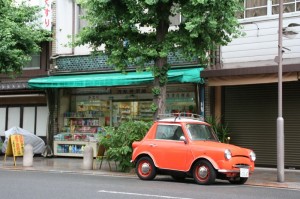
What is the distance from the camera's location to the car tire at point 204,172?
41.3 feet

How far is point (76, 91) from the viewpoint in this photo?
918 inches

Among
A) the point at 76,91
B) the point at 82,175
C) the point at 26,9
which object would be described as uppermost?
the point at 26,9

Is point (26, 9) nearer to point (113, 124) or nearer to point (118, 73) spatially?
point (118, 73)

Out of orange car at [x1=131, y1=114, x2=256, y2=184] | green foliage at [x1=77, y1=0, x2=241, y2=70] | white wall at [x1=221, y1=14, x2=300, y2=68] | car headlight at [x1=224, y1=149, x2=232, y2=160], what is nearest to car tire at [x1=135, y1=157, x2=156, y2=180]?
orange car at [x1=131, y1=114, x2=256, y2=184]

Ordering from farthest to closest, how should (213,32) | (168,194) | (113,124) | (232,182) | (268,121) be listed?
(113,124)
(268,121)
(213,32)
(232,182)
(168,194)

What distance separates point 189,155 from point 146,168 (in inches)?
60.2

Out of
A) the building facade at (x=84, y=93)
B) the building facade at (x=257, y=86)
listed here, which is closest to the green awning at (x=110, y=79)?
the building facade at (x=84, y=93)

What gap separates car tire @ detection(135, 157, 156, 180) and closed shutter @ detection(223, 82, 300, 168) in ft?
19.3

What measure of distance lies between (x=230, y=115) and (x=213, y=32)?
4.90m

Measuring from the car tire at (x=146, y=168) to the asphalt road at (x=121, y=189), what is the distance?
23 cm

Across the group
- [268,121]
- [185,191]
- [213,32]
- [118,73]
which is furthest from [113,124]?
[185,191]

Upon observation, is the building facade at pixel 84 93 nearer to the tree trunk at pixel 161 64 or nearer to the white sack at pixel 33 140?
the white sack at pixel 33 140

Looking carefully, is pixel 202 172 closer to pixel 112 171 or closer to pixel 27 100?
pixel 112 171

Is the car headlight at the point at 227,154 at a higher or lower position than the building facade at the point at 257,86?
lower
